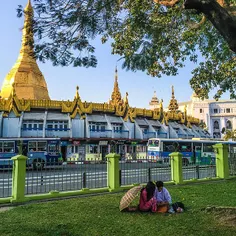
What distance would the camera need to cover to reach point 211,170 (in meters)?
14.6

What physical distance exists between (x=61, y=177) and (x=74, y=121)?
2335 cm

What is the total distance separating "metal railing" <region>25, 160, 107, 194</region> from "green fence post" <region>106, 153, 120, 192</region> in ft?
1.58

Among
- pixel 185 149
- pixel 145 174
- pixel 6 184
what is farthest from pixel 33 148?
pixel 185 149

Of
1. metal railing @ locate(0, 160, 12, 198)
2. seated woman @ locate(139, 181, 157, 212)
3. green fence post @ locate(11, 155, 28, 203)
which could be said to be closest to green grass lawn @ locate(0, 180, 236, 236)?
seated woman @ locate(139, 181, 157, 212)

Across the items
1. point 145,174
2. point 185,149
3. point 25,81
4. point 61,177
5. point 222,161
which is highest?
point 25,81

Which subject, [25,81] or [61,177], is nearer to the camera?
[61,177]

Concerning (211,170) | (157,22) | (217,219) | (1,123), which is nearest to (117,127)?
(1,123)

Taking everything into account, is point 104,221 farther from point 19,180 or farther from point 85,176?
point 85,176

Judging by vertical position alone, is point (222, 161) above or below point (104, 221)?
above

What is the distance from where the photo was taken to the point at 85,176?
10.4 m

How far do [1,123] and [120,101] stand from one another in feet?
81.0

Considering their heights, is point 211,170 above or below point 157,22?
below

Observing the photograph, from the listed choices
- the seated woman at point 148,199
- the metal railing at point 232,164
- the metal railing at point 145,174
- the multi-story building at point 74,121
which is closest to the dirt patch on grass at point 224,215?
the seated woman at point 148,199

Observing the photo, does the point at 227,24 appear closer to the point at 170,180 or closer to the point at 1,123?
the point at 170,180
